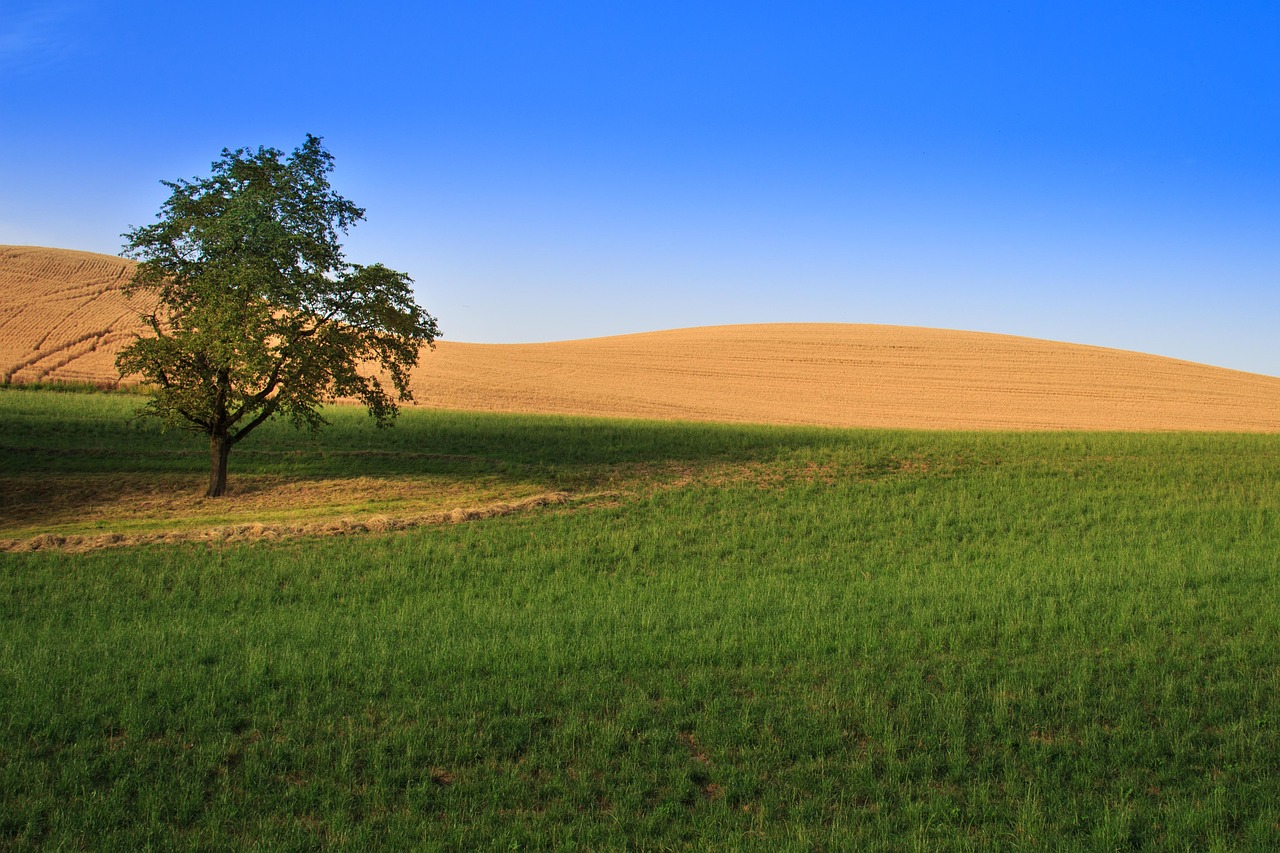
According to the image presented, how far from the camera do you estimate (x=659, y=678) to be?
1070cm

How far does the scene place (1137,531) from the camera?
2092 cm

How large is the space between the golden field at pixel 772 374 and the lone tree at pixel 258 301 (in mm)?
18527

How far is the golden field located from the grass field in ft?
77.1

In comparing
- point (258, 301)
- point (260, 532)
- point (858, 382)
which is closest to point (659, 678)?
point (260, 532)

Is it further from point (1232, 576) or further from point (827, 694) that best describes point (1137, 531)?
point (827, 694)

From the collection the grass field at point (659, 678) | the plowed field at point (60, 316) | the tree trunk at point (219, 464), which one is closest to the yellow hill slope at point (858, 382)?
the plowed field at point (60, 316)

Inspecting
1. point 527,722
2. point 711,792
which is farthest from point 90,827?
point 711,792

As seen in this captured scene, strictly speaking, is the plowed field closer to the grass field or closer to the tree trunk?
the tree trunk

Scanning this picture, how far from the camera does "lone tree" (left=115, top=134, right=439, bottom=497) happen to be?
24031 millimetres

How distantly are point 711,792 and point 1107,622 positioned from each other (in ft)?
26.7

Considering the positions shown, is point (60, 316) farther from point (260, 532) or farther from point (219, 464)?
point (260, 532)

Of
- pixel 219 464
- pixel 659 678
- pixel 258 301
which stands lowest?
pixel 659 678

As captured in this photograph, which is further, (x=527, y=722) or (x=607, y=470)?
(x=607, y=470)

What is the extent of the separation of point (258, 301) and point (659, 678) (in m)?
18.6
